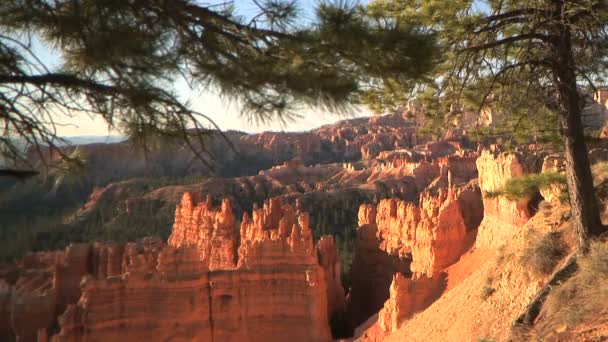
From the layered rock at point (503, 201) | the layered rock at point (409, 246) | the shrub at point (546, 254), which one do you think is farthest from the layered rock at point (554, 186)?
the layered rock at point (409, 246)

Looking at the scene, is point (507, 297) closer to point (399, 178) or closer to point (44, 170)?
point (44, 170)

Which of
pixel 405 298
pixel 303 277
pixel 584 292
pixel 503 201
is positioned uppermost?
pixel 503 201

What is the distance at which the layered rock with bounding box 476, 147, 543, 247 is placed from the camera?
41.6 feet

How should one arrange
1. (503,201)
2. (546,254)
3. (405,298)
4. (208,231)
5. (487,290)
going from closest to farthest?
(546,254) → (487,290) → (503,201) → (405,298) → (208,231)

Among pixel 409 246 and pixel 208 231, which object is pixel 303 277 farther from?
pixel 208 231

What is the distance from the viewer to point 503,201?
13.3 meters

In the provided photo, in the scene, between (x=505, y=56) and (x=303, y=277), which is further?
(x=303, y=277)

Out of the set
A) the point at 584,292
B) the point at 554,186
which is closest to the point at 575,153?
the point at 584,292

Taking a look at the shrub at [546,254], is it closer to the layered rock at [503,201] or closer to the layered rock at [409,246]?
the layered rock at [503,201]

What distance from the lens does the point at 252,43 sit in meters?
5.38

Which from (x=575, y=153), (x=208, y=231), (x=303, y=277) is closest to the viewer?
(x=575, y=153)

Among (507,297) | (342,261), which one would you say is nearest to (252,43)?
(507,297)

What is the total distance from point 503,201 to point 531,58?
552cm

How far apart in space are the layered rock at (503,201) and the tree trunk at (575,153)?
4207 mm
